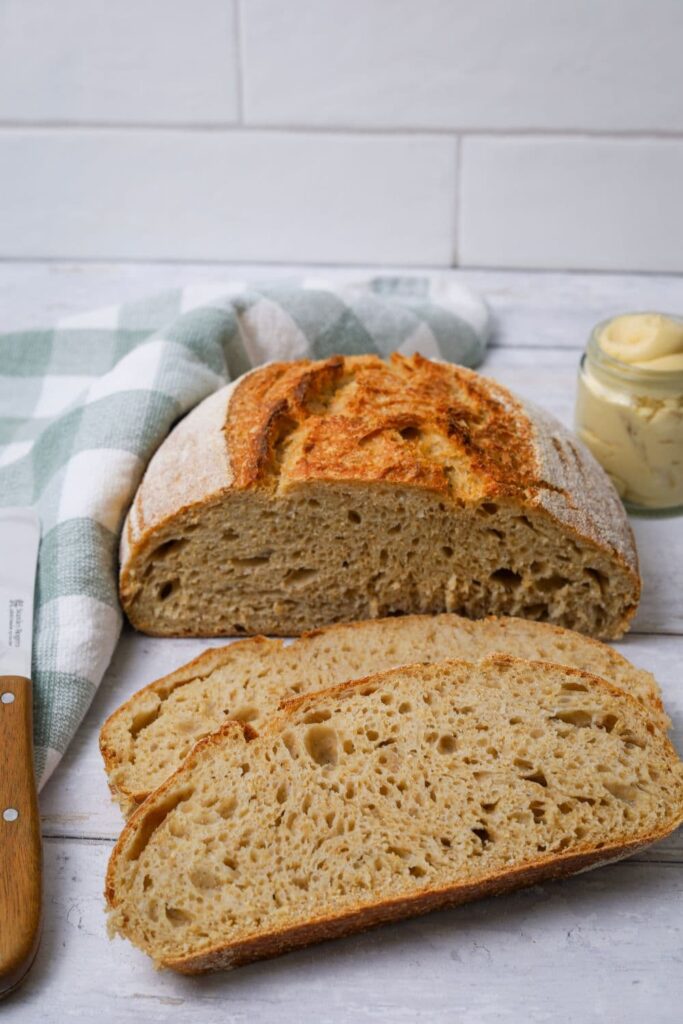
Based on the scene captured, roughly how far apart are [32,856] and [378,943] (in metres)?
0.60

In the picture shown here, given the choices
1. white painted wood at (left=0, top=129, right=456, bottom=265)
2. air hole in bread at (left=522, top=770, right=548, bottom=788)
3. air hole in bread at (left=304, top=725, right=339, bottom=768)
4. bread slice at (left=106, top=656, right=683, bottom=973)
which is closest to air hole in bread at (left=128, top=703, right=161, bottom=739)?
bread slice at (left=106, top=656, right=683, bottom=973)

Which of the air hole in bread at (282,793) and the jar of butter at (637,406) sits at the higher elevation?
the jar of butter at (637,406)

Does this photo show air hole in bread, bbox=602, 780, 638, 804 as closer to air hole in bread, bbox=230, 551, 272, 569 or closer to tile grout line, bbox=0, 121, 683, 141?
air hole in bread, bbox=230, 551, 272, 569

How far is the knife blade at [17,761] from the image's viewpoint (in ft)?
5.81

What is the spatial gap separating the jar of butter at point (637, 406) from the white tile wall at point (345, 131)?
120 cm

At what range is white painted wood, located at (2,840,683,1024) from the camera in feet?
5.84

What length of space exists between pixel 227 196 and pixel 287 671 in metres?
2.20

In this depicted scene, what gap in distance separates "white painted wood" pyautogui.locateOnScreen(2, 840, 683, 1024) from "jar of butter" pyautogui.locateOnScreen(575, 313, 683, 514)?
110cm

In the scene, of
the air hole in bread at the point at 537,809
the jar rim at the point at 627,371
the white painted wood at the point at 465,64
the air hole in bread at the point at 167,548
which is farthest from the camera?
the white painted wood at the point at 465,64

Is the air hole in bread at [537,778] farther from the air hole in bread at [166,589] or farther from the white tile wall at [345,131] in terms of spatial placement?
the white tile wall at [345,131]

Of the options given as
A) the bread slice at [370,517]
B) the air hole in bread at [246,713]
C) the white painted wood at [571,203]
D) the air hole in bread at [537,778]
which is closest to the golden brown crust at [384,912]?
the air hole in bread at [537,778]

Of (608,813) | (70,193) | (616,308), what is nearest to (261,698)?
(608,813)

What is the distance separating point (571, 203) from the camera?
12.6ft

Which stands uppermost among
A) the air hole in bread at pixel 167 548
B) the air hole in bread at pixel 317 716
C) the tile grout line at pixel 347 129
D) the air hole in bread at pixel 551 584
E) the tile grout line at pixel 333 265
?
the tile grout line at pixel 347 129
